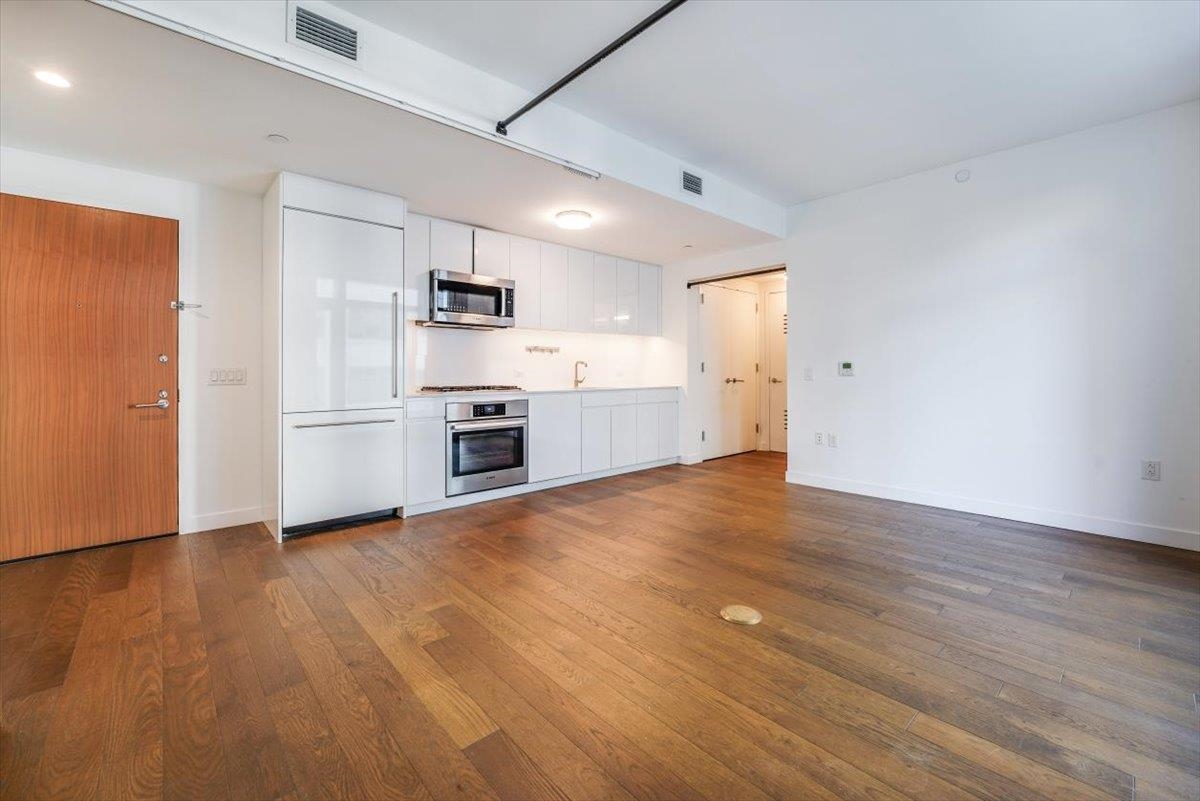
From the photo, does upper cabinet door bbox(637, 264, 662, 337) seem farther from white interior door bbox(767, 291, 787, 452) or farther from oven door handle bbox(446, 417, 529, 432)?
oven door handle bbox(446, 417, 529, 432)

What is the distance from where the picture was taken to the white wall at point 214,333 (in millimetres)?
3396

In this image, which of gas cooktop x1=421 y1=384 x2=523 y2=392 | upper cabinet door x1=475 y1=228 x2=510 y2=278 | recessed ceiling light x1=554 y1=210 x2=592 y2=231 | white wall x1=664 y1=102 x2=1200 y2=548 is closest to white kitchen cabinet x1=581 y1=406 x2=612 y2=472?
gas cooktop x1=421 y1=384 x2=523 y2=392

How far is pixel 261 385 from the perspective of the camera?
3691 mm

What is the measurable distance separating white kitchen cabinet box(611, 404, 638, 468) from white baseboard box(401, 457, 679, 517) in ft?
0.37

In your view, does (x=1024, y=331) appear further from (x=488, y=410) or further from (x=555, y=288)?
(x=488, y=410)

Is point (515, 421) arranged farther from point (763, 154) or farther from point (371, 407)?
point (763, 154)

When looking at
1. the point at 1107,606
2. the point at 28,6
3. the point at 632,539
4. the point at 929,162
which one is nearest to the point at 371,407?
the point at 632,539

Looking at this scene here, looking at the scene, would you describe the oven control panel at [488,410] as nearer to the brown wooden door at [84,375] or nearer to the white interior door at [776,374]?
the brown wooden door at [84,375]

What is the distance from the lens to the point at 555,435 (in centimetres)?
474

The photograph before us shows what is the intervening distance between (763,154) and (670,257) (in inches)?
81.0

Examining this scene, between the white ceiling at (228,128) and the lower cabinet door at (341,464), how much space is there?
1.70 metres

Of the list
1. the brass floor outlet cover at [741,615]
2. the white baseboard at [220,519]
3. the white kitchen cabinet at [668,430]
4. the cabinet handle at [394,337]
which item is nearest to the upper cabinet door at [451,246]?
the cabinet handle at [394,337]

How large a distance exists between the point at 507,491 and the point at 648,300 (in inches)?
120

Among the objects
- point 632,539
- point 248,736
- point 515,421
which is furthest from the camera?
point 515,421
